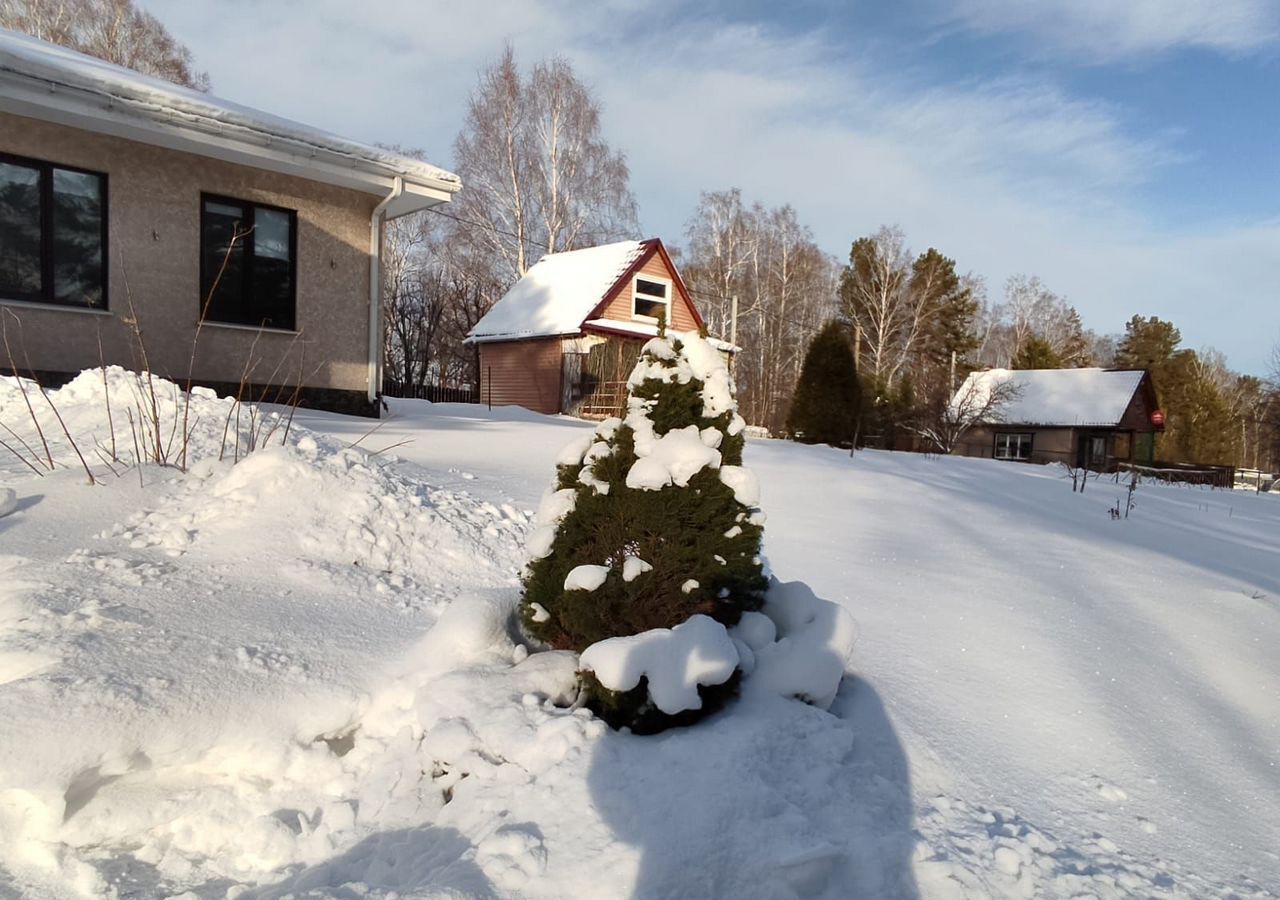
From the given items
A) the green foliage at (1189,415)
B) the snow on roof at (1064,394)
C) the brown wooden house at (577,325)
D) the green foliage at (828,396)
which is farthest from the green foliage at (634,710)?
the green foliage at (1189,415)

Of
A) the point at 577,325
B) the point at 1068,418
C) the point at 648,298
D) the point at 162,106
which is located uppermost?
the point at 648,298

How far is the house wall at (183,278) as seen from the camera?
24.2ft

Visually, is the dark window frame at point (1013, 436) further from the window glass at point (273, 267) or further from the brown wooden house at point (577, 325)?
the window glass at point (273, 267)

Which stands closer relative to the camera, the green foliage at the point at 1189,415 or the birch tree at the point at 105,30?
the birch tree at the point at 105,30

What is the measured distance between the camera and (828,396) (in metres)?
19.6

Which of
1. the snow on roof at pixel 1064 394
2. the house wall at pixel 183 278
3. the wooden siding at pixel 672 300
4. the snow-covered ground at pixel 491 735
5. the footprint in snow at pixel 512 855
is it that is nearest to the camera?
the footprint in snow at pixel 512 855

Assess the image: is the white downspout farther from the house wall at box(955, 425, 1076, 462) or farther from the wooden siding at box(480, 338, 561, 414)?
the house wall at box(955, 425, 1076, 462)

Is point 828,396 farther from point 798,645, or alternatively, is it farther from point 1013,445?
point 798,645

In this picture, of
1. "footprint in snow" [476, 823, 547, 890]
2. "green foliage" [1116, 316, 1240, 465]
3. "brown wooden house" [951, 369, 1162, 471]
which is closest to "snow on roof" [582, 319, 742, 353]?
"brown wooden house" [951, 369, 1162, 471]

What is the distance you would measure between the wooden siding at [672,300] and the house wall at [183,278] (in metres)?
10.4

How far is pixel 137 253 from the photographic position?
7.80m

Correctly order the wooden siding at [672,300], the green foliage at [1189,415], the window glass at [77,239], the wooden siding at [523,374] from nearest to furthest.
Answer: the window glass at [77,239]
the wooden siding at [672,300]
the wooden siding at [523,374]
the green foliage at [1189,415]

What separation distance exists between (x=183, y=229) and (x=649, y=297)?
537 inches

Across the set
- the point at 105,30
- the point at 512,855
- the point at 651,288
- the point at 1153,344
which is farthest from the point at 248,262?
the point at 1153,344
